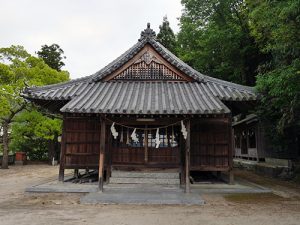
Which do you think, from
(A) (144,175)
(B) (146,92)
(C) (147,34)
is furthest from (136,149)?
(C) (147,34)

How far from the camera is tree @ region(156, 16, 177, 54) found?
40.3 m

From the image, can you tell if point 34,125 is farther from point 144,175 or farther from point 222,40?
point 222,40

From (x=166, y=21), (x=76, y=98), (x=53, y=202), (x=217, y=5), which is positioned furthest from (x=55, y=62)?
(x=53, y=202)

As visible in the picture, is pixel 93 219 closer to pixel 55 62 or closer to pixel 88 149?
pixel 88 149

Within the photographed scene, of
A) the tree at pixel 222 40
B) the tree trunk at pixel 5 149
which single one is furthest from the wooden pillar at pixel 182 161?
the tree trunk at pixel 5 149

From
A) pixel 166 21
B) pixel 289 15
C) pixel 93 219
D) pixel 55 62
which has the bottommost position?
pixel 93 219

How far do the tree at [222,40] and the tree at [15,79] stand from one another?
15.6 m

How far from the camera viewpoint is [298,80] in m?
11.9

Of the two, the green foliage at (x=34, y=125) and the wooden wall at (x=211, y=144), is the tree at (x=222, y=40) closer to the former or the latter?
the wooden wall at (x=211, y=144)

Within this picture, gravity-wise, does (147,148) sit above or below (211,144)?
below

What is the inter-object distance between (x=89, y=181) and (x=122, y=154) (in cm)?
280

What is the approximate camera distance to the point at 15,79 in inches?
1088

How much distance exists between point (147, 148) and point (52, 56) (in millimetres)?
29760

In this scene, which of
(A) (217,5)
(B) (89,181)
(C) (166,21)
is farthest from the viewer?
(C) (166,21)
